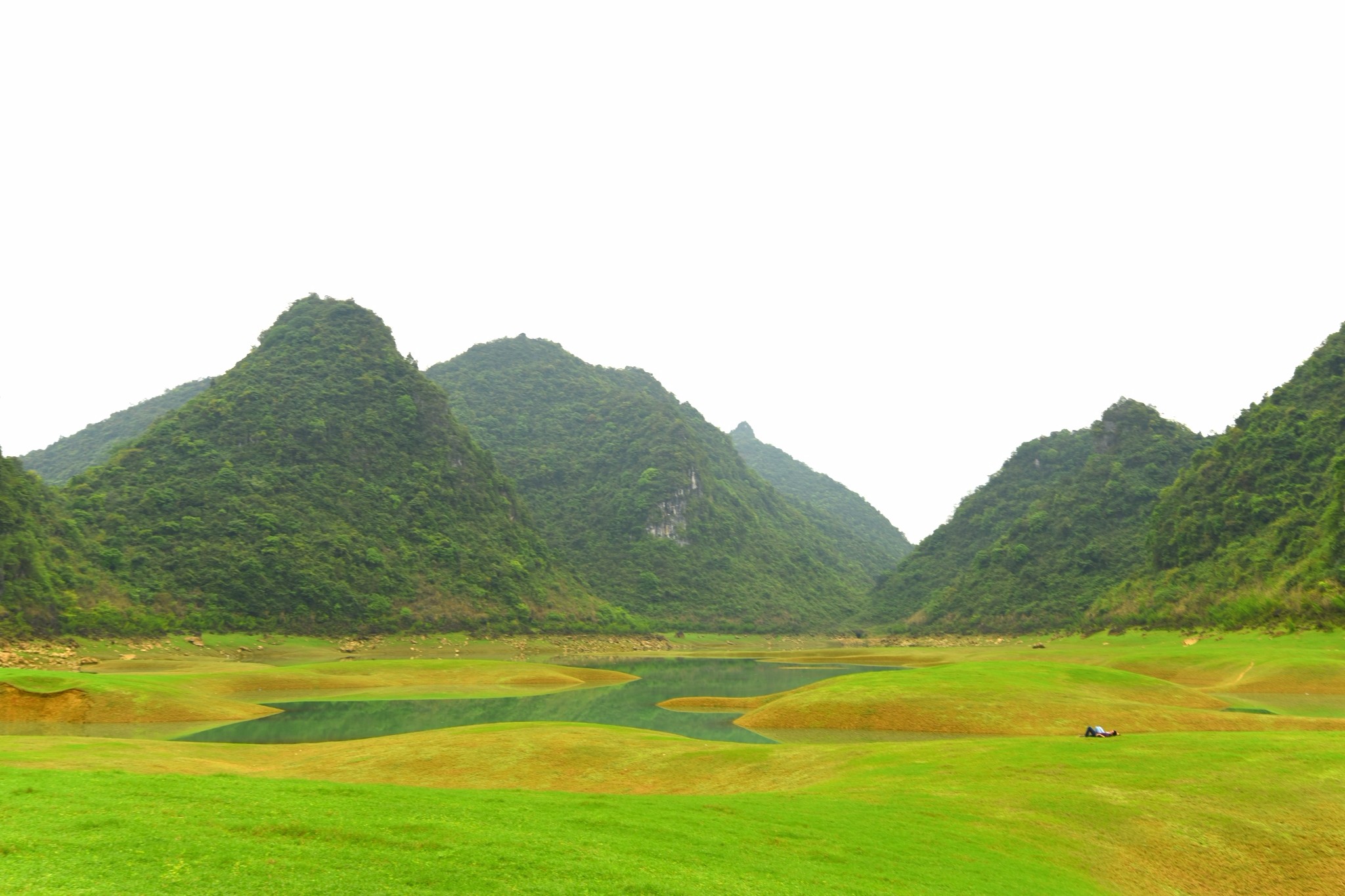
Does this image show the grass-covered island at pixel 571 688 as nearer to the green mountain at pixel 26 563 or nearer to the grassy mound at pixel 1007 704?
the grassy mound at pixel 1007 704

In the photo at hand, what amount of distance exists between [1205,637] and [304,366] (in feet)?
574

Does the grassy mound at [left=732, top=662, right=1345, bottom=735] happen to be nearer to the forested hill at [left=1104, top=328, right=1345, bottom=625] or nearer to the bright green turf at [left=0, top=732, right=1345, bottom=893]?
the bright green turf at [left=0, top=732, right=1345, bottom=893]

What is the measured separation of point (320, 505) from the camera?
13712 centimetres

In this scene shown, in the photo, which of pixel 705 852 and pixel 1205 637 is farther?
pixel 1205 637

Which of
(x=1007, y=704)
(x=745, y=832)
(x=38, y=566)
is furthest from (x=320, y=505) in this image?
(x=745, y=832)

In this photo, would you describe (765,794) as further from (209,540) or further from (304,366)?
(304,366)

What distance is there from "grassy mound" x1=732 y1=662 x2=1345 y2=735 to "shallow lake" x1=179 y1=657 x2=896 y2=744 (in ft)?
18.8

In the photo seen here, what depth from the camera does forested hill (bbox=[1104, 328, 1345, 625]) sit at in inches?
3164

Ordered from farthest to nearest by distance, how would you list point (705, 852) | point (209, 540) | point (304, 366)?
point (304, 366)
point (209, 540)
point (705, 852)

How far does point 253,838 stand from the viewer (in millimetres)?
14422

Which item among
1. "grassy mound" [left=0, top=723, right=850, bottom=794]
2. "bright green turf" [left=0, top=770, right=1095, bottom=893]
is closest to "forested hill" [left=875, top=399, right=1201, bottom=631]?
"grassy mound" [left=0, top=723, right=850, bottom=794]

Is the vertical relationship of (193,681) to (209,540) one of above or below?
below

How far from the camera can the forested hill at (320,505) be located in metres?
108

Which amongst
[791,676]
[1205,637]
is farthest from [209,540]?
[1205,637]
